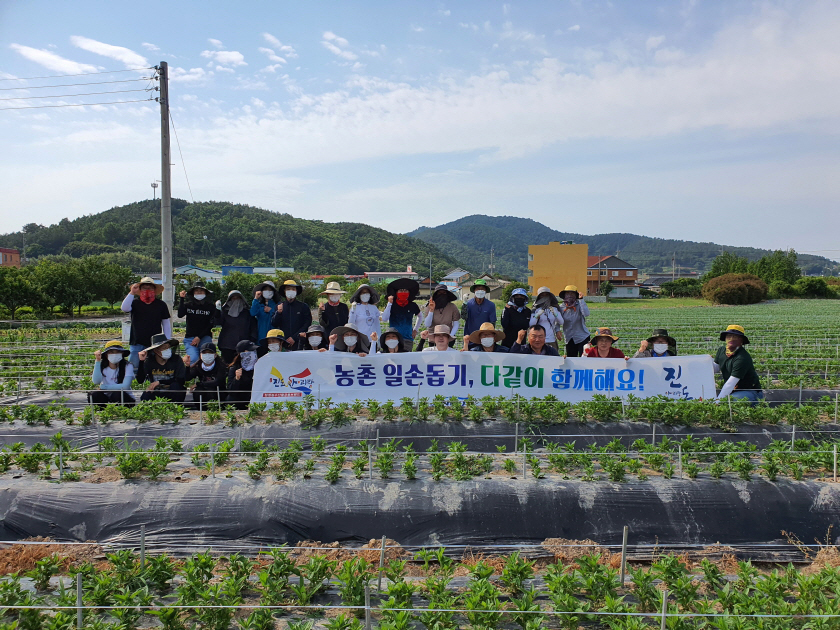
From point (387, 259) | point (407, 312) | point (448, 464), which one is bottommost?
point (448, 464)

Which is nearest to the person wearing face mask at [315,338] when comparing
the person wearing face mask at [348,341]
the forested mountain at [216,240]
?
the person wearing face mask at [348,341]

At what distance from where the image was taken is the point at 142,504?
5734mm

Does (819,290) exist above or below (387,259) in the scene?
below

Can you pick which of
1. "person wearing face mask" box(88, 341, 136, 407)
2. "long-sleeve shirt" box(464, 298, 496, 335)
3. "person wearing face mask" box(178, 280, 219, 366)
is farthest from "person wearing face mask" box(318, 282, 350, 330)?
"person wearing face mask" box(88, 341, 136, 407)

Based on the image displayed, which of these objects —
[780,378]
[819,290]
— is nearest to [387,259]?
[819,290]

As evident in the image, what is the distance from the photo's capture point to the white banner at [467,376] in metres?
8.75

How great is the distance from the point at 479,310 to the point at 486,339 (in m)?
0.91

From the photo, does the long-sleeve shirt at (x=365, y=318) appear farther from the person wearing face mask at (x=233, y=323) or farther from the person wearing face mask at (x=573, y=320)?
the person wearing face mask at (x=573, y=320)

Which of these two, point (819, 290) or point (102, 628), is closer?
point (102, 628)

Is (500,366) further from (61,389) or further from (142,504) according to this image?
(61,389)

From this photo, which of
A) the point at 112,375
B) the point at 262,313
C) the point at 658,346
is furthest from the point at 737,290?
the point at 112,375

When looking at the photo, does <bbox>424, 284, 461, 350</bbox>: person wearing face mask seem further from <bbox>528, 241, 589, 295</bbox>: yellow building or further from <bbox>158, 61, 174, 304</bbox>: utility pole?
<bbox>528, 241, 589, 295</bbox>: yellow building

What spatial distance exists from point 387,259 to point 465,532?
14068 cm

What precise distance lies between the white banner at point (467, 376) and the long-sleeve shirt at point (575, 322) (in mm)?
1301
